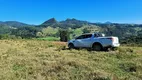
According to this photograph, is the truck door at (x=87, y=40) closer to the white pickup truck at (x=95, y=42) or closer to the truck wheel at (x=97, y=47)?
the white pickup truck at (x=95, y=42)

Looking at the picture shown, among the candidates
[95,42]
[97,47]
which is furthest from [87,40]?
[97,47]

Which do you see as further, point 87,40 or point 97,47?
point 87,40

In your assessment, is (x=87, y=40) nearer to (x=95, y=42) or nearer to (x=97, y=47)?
(x=95, y=42)

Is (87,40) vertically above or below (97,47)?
above

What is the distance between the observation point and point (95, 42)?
19.0 m

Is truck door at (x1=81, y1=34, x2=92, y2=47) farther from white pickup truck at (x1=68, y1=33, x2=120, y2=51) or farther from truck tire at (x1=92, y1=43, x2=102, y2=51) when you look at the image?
truck tire at (x1=92, y1=43, x2=102, y2=51)

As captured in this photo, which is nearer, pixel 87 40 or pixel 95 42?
pixel 95 42

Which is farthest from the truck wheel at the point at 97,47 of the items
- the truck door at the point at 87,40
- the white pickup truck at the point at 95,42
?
the truck door at the point at 87,40

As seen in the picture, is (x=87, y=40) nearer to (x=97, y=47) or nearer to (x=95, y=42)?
(x=95, y=42)

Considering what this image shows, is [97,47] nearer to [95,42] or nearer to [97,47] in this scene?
[97,47]

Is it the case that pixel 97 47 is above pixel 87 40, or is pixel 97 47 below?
below

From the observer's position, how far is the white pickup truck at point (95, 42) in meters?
18.1

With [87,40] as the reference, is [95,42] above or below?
below

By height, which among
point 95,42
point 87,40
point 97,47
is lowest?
point 97,47
